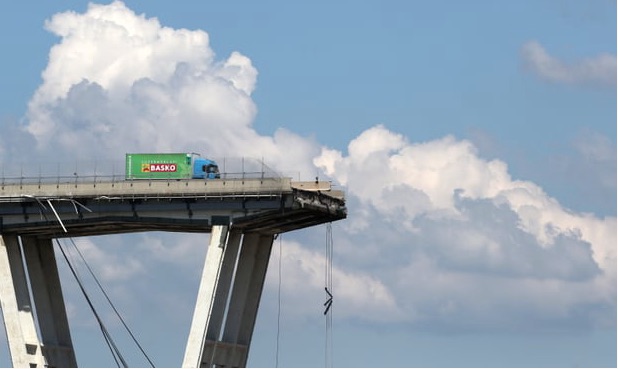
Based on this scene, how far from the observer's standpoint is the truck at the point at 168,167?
6097 inches

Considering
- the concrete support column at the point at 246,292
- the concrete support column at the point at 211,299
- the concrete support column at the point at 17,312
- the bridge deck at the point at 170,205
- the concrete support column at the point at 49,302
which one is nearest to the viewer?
the bridge deck at the point at 170,205

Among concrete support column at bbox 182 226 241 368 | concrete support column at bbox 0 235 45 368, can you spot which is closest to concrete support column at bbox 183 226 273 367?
concrete support column at bbox 182 226 241 368

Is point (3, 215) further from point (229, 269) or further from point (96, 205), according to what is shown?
point (229, 269)

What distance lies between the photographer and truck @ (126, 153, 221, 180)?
154875mm

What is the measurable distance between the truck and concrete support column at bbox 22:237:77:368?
14.5 meters

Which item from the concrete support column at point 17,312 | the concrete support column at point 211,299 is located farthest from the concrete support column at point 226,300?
the concrete support column at point 17,312

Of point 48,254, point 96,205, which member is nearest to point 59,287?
point 48,254

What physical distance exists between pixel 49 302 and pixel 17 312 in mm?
4856

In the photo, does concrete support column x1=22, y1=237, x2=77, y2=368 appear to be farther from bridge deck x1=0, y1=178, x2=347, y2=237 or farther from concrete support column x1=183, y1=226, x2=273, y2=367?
concrete support column x1=183, y1=226, x2=273, y2=367

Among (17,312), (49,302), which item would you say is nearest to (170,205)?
(49,302)

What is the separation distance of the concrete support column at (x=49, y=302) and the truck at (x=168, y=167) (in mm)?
14528

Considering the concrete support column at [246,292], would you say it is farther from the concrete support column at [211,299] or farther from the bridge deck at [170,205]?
the concrete support column at [211,299]

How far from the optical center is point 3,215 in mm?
159250

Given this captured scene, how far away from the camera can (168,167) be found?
15500cm
